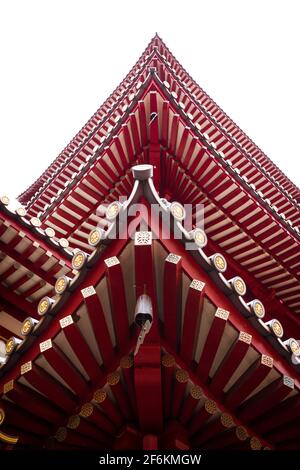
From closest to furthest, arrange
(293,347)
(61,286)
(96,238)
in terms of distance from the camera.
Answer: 1. (96,238)
2. (293,347)
3. (61,286)

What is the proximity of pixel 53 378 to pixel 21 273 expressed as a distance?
2.61 metres

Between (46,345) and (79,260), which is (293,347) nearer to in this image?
(79,260)

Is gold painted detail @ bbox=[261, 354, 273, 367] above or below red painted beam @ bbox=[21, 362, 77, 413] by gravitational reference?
below

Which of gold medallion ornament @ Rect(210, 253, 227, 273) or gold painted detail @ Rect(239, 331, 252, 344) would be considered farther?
gold medallion ornament @ Rect(210, 253, 227, 273)

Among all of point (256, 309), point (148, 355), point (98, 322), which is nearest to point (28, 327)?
point (98, 322)

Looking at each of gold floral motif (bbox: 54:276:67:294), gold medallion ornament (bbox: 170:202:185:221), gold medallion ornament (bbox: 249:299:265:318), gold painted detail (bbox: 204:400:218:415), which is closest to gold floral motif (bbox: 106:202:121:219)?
gold medallion ornament (bbox: 170:202:185:221)

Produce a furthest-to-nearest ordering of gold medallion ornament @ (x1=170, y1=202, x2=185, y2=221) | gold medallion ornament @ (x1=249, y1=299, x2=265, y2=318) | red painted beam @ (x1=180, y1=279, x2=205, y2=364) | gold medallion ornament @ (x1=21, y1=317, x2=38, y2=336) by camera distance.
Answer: gold medallion ornament @ (x1=21, y1=317, x2=38, y2=336), gold medallion ornament @ (x1=249, y1=299, x2=265, y2=318), gold medallion ornament @ (x1=170, y1=202, x2=185, y2=221), red painted beam @ (x1=180, y1=279, x2=205, y2=364)

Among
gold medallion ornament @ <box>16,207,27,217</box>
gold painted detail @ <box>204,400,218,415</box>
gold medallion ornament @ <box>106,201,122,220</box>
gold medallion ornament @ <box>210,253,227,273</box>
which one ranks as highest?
gold medallion ornament @ <box>16,207,27,217</box>

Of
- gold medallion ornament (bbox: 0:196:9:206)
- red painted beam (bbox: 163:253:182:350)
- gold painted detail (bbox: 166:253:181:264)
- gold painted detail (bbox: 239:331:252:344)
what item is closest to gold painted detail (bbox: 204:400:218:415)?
red painted beam (bbox: 163:253:182:350)

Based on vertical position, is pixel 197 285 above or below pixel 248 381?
above

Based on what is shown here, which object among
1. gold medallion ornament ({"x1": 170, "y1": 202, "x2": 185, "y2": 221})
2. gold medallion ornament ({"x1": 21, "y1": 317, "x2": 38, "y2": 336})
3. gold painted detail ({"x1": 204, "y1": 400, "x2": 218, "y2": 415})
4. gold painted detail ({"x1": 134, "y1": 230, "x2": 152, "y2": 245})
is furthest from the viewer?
gold medallion ornament ({"x1": 21, "y1": 317, "x2": 38, "y2": 336})

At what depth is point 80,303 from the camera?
355cm

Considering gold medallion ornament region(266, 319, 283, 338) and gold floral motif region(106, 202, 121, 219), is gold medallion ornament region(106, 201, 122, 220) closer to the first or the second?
gold floral motif region(106, 202, 121, 219)
